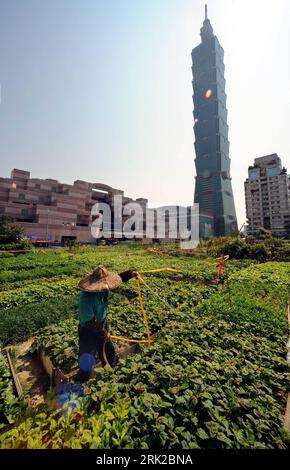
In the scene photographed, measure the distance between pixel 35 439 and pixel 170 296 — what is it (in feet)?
22.6

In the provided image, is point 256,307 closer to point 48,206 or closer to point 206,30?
point 48,206

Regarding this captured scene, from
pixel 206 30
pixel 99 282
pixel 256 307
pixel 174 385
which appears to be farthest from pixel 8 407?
pixel 206 30

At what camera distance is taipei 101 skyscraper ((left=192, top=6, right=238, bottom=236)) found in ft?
402

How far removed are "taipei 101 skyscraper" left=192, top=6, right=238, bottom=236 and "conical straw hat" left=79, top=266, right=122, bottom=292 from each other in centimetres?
12420

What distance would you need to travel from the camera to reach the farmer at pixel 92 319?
12.2 feet

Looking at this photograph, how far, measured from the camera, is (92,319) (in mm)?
3859

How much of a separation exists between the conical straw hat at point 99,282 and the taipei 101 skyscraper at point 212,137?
124 m

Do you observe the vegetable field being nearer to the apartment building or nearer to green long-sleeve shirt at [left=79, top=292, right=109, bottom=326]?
green long-sleeve shirt at [left=79, top=292, right=109, bottom=326]

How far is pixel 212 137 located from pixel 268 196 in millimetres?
A: 51389

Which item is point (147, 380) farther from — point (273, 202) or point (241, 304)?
point (273, 202)

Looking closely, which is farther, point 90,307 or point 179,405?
Answer: point 90,307

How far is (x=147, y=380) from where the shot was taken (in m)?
3.10

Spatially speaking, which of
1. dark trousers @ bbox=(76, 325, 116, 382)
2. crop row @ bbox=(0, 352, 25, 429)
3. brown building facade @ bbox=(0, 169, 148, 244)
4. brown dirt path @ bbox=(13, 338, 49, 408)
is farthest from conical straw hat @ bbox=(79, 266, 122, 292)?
brown building facade @ bbox=(0, 169, 148, 244)
